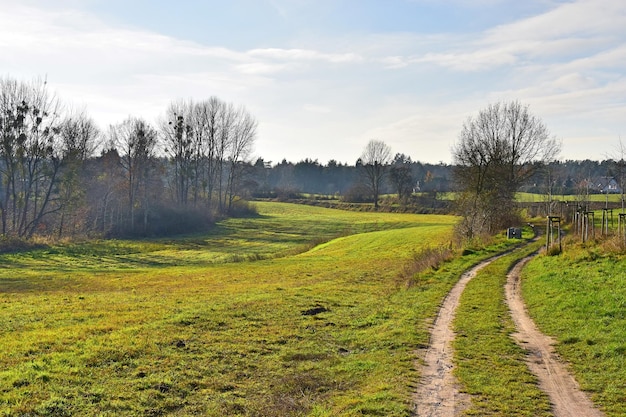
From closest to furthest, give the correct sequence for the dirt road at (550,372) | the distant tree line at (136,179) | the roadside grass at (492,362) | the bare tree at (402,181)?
the dirt road at (550,372) → the roadside grass at (492,362) → the distant tree line at (136,179) → the bare tree at (402,181)

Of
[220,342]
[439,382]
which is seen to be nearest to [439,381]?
[439,382]

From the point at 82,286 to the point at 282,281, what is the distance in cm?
1106

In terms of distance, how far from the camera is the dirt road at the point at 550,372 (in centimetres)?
820

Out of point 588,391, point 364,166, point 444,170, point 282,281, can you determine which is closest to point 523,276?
point 282,281

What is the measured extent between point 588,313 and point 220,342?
954cm

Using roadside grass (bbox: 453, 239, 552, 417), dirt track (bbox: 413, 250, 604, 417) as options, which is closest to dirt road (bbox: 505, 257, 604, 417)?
dirt track (bbox: 413, 250, 604, 417)

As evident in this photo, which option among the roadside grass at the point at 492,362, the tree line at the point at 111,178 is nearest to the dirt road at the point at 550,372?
the roadside grass at the point at 492,362

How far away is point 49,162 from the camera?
190 ft

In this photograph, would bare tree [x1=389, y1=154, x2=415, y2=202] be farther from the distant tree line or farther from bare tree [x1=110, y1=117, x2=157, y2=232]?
bare tree [x1=110, y1=117, x2=157, y2=232]

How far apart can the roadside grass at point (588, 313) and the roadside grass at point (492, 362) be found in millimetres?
933

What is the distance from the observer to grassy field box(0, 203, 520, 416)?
8.79 metres

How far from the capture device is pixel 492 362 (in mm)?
10781

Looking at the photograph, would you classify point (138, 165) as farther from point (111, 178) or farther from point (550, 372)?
point (550, 372)

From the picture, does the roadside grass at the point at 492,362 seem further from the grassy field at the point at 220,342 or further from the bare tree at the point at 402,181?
the bare tree at the point at 402,181
